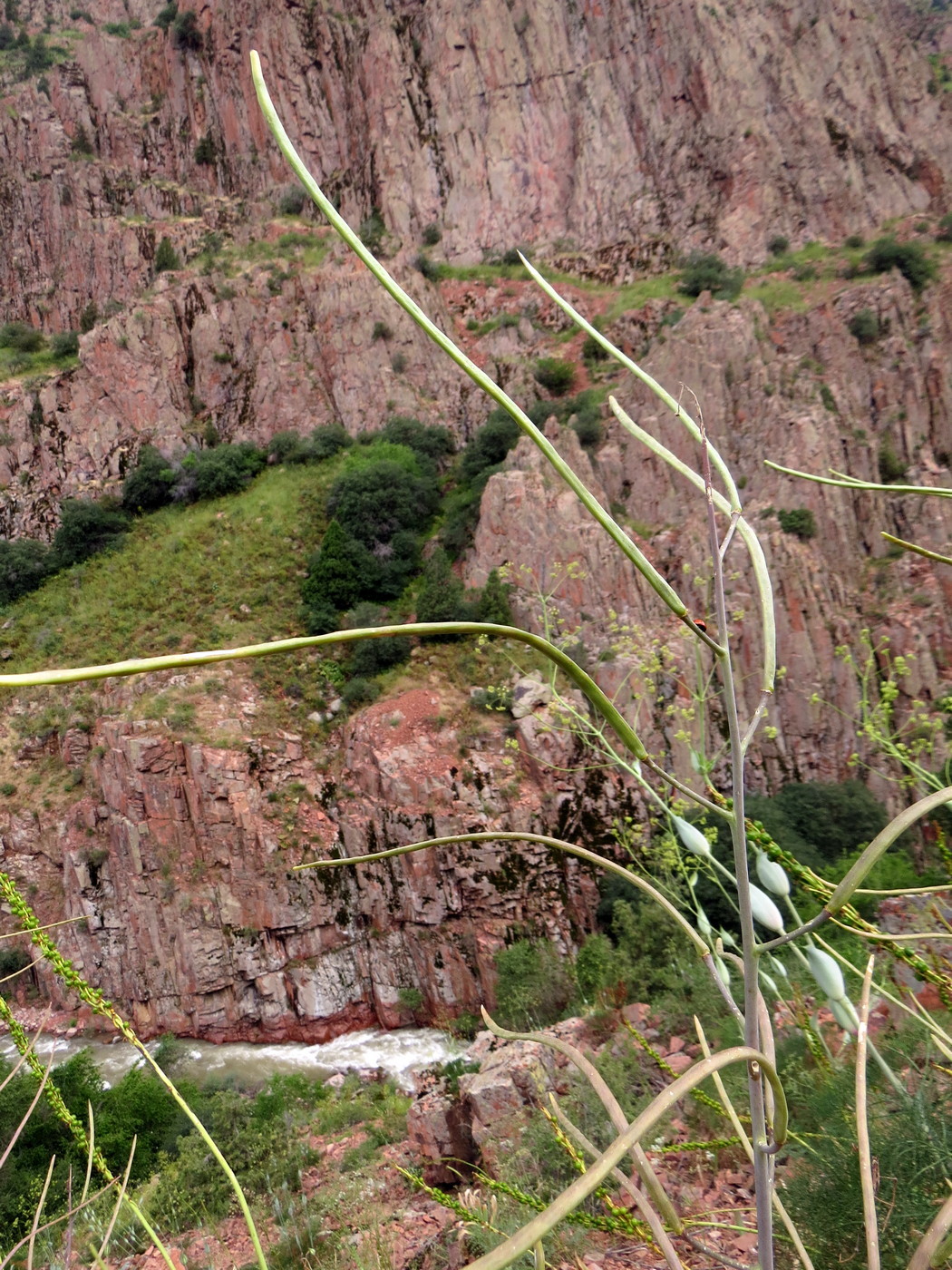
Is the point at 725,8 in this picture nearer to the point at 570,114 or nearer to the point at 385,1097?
the point at 570,114

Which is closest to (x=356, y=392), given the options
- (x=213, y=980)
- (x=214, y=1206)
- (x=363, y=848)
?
(x=363, y=848)

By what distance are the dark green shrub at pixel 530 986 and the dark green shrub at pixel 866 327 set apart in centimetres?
873

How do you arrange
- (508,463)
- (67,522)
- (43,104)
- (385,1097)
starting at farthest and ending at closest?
Result: (43,104) < (67,522) < (508,463) < (385,1097)

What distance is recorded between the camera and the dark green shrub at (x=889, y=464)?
8.59m

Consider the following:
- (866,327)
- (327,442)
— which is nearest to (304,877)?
(327,442)

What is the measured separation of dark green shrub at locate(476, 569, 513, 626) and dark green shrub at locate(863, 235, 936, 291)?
295 inches

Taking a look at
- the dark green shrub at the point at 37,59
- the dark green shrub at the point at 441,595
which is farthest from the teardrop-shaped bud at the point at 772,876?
the dark green shrub at the point at 37,59

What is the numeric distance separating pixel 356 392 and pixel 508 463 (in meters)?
4.51

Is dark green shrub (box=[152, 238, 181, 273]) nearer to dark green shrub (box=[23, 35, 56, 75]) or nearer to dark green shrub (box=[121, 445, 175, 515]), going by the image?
dark green shrub (box=[121, 445, 175, 515])

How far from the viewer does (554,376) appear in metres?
11.2

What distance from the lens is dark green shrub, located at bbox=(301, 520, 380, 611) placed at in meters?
9.13

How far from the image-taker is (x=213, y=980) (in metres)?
7.01

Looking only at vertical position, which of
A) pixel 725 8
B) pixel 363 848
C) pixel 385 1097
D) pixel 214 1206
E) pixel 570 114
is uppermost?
pixel 725 8

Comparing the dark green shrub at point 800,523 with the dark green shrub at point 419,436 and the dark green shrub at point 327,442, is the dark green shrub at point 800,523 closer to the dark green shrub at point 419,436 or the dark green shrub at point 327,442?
the dark green shrub at point 419,436
